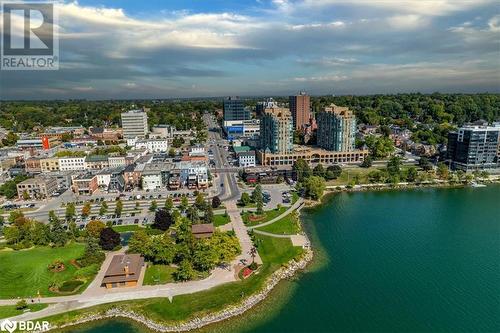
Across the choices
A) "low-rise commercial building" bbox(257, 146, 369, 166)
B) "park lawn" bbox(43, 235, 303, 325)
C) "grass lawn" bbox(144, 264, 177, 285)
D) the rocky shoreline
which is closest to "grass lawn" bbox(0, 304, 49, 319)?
"park lawn" bbox(43, 235, 303, 325)

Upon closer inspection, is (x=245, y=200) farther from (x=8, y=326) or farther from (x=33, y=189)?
(x=33, y=189)

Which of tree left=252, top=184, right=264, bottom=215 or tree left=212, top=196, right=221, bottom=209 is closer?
tree left=252, top=184, right=264, bottom=215

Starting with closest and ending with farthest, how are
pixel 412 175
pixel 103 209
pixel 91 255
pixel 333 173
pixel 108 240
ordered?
pixel 91 255, pixel 108 240, pixel 103 209, pixel 412 175, pixel 333 173

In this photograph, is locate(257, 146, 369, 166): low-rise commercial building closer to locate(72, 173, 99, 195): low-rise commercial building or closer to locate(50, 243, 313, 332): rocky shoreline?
locate(72, 173, 99, 195): low-rise commercial building

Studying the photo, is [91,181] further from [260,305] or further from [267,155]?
[260,305]

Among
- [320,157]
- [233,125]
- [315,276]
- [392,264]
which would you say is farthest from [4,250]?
[233,125]

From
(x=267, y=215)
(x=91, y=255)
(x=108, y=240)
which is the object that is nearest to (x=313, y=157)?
(x=267, y=215)
